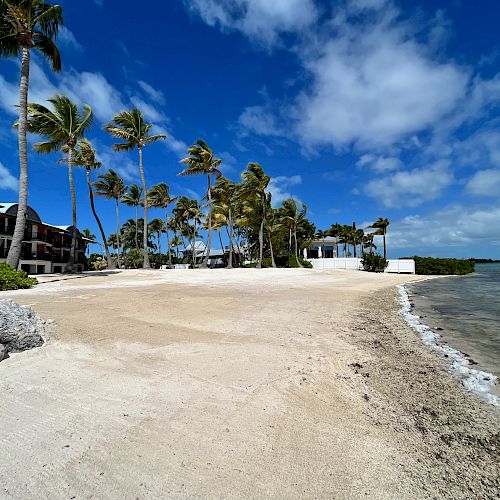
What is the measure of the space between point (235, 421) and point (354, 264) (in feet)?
154

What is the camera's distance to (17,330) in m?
5.26

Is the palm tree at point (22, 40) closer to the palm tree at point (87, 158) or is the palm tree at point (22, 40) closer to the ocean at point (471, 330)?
the palm tree at point (87, 158)

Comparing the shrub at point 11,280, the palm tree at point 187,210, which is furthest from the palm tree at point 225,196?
the shrub at point 11,280

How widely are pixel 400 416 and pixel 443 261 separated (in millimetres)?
57220

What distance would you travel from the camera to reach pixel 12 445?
2793mm

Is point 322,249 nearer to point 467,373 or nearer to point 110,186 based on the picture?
point 110,186

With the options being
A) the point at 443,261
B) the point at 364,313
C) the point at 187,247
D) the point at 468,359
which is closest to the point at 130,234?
the point at 187,247

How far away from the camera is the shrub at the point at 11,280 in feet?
45.4

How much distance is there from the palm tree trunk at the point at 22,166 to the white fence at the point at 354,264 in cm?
3821

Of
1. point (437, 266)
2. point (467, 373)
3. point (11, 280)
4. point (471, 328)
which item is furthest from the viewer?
point (437, 266)

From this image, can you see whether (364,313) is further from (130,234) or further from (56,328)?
(130,234)

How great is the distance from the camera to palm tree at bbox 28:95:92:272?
85.7ft

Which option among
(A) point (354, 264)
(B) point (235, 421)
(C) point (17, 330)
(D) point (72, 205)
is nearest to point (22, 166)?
(D) point (72, 205)

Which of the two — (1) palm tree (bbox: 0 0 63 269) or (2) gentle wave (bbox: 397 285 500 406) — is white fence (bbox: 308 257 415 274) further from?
(2) gentle wave (bbox: 397 285 500 406)
